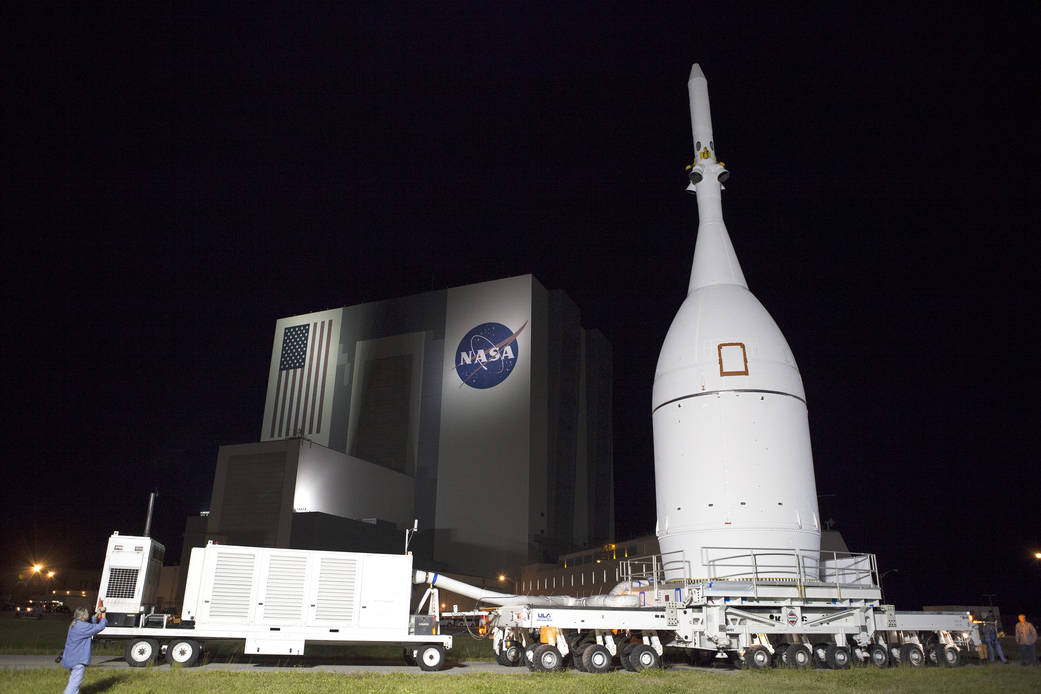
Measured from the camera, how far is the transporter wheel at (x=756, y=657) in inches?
629

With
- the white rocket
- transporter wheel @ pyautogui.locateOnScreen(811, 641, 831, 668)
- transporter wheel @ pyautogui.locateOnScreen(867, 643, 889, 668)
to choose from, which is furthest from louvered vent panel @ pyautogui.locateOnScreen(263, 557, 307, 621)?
transporter wheel @ pyautogui.locateOnScreen(867, 643, 889, 668)

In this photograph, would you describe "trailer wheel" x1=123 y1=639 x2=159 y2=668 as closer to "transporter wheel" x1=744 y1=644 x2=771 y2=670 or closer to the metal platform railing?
the metal platform railing

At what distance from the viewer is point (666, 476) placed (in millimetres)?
19094

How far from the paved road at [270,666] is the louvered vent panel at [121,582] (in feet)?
4.62

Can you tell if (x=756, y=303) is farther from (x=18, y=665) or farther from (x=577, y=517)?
(x=577, y=517)

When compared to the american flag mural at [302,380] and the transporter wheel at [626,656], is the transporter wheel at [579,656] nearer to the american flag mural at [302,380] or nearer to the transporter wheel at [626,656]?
the transporter wheel at [626,656]

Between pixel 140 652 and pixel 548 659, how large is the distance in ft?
28.2

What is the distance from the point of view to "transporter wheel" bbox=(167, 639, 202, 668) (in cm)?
1466

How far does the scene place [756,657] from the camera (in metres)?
16.1

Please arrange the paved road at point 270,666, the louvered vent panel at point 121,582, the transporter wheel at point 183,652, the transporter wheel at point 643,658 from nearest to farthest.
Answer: the paved road at point 270,666 < the transporter wheel at point 183,652 < the louvered vent panel at point 121,582 < the transporter wheel at point 643,658

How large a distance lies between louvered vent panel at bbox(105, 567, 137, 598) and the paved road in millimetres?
1407

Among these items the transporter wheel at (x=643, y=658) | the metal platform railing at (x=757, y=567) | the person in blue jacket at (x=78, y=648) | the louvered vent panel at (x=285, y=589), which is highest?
the metal platform railing at (x=757, y=567)

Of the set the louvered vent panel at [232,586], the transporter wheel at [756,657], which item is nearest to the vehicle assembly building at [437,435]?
the louvered vent panel at [232,586]

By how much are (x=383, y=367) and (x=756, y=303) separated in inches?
2102
